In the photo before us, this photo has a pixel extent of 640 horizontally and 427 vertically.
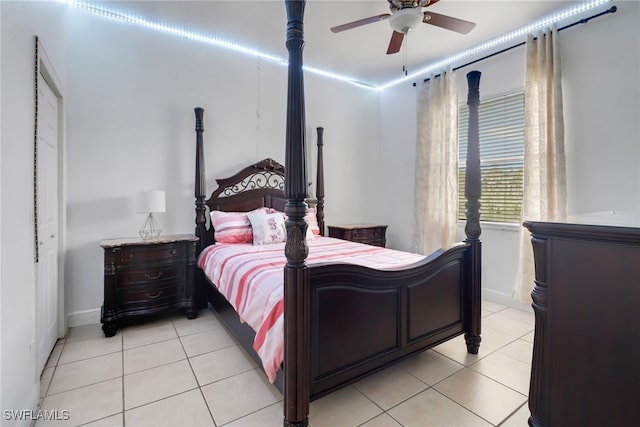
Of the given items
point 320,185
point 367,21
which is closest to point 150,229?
point 320,185

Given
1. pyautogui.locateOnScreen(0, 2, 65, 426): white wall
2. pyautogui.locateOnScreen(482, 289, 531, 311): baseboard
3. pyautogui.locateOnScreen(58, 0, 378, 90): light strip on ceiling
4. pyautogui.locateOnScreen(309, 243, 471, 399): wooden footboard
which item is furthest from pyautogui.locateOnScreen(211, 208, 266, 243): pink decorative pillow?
pyautogui.locateOnScreen(482, 289, 531, 311): baseboard

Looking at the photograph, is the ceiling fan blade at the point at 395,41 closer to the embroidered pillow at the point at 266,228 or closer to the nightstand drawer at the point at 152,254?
the embroidered pillow at the point at 266,228

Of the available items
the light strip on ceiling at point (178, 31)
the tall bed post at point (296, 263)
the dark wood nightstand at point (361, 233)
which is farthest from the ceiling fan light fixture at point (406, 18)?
the dark wood nightstand at point (361, 233)

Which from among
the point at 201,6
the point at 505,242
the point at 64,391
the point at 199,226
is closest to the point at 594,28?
the point at 505,242

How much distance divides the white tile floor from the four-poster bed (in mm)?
195

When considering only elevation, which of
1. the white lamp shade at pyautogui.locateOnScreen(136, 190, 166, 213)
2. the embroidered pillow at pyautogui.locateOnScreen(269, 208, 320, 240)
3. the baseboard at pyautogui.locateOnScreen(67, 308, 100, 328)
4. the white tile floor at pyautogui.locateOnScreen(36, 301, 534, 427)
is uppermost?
the white lamp shade at pyautogui.locateOnScreen(136, 190, 166, 213)

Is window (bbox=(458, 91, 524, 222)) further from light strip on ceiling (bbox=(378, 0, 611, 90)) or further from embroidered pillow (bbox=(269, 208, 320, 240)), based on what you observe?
embroidered pillow (bbox=(269, 208, 320, 240))

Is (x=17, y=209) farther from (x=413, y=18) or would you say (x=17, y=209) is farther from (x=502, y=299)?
(x=502, y=299)

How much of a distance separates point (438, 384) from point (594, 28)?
341 centimetres

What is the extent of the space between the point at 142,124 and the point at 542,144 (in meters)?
4.06

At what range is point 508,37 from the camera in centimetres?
339

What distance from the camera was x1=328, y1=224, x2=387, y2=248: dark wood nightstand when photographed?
168 inches

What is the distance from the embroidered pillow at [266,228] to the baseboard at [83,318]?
5.54ft

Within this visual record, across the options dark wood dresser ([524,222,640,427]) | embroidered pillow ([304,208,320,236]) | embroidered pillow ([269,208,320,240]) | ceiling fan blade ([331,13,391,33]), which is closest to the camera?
dark wood dresser ([524,222,640,427])
